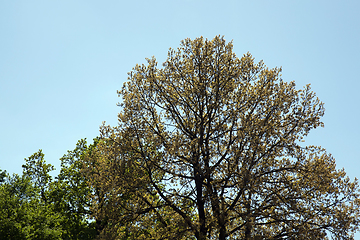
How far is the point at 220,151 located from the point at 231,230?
4.17m

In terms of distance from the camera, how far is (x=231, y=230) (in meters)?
16.1

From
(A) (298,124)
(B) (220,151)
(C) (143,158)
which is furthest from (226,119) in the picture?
(C) (143,158)

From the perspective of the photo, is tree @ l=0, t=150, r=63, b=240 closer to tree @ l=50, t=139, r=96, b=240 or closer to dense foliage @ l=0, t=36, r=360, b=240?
tree @ l=50, t=139, r=96, b=240

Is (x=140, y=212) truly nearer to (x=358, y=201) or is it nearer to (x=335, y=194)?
(x=335, y=194)

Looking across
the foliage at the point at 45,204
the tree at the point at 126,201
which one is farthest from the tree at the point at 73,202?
the tree at the point at 126,201

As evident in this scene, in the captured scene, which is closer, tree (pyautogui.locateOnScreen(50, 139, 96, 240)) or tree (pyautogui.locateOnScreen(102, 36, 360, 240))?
tree (pyautogui.locateOnScreen(102, 36, 360, 240))

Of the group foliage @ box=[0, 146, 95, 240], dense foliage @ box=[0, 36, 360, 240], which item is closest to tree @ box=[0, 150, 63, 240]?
foliage @ box=[0, 146, 95, 240]

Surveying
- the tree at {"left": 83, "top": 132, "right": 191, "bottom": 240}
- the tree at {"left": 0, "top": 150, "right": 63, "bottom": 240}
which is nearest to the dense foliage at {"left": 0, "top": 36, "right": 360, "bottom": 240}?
the tree at {"left": 83, "top": 132, "right": 191, "bottom": 240}

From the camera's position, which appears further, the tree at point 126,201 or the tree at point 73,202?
the tree at point 73,202

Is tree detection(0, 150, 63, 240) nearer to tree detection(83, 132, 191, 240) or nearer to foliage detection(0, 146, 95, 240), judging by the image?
foliage detection(0, 146, 95, 240)

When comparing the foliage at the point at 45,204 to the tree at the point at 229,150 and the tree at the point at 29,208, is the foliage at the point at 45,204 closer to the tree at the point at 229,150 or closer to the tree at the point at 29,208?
the tree at the point at 29,208

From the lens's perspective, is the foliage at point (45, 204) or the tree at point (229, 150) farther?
the foliage at point (45, 204)

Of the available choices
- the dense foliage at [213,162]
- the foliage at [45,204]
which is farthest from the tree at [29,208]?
the dense foliage at [213,162]

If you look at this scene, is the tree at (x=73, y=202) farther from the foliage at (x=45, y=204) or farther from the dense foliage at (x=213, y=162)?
the dense foliage at (x=213, y=162)
